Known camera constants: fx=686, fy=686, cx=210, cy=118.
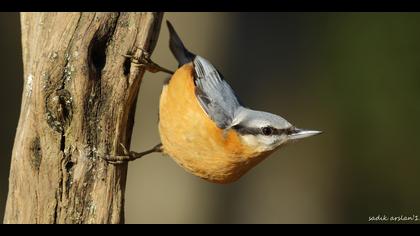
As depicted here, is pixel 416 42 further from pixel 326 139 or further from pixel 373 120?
pixel 326 139

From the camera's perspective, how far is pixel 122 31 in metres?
4.06

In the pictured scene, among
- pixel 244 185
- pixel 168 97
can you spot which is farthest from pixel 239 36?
pixel 168 97

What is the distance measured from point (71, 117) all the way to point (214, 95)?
1046 mm

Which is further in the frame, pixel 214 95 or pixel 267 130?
pixel 214 95

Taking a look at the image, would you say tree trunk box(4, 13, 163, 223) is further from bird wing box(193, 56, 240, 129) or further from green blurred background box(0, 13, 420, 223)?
green blurred background box(0, 13, 420, 223)

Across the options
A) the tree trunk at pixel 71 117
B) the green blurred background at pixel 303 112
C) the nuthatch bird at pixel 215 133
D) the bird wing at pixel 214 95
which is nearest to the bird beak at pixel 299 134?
the nuthatch bird at pixel 215 133

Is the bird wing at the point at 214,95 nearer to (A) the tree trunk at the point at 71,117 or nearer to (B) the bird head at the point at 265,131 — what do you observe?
(B) the bird head at the point at 265,131

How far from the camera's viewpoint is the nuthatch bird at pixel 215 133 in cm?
428

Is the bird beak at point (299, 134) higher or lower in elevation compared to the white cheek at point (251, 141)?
higher

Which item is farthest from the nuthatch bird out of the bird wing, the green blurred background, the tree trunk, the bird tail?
the green blurred background

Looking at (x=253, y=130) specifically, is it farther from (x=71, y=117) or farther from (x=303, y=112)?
(x=303, y=112)

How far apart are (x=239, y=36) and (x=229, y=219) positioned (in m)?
2.03

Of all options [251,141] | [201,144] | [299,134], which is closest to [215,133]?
[201,144]

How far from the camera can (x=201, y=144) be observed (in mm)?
4324
